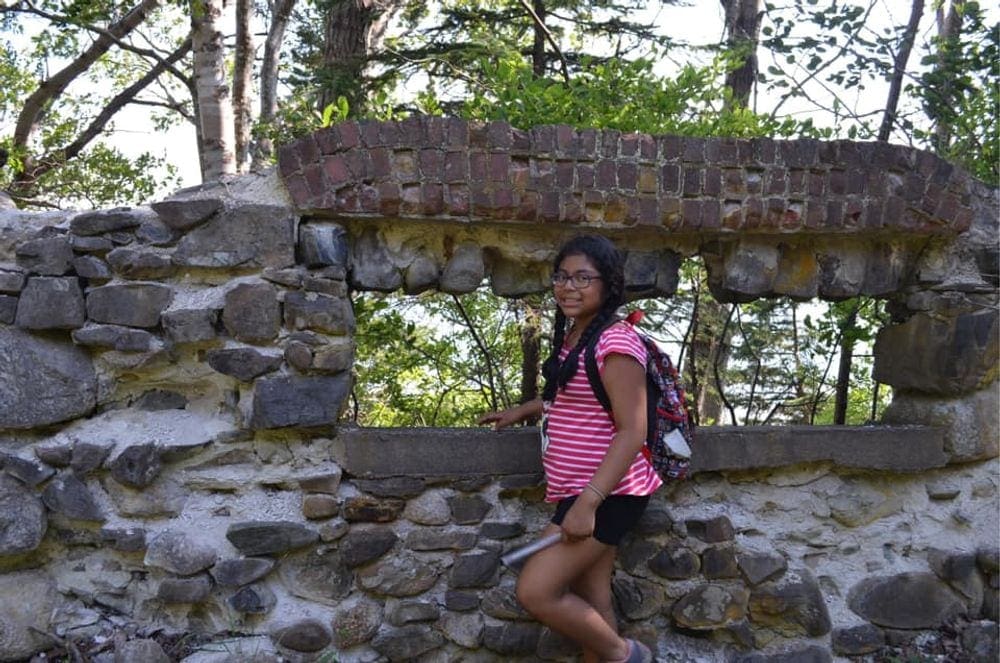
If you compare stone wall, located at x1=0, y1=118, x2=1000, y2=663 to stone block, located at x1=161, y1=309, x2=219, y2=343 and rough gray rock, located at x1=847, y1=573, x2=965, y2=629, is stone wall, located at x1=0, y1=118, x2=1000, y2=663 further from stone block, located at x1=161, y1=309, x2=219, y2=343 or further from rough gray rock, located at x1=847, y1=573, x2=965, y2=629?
rough gray rock, located at x1=847, y1=573, x2=965, y2=629

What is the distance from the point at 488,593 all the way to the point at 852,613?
135cm

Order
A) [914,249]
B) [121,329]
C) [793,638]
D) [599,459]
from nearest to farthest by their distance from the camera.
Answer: [599,459] < [121,329] < [793,638] < [914,249]

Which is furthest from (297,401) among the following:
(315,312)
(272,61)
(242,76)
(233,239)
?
(272,61)

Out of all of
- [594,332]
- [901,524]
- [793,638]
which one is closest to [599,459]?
[594,332]

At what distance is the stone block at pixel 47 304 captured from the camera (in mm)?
2744

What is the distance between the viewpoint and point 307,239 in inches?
110

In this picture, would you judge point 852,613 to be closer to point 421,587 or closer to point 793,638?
point 793,638

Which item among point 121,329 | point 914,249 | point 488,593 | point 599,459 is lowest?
point 488,593

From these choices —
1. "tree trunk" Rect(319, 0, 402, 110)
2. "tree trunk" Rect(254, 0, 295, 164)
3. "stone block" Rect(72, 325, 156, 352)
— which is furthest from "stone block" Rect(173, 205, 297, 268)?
"tree trunk" Rect(254, 0, 295, 164)

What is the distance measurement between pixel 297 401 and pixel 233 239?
55 centimetres

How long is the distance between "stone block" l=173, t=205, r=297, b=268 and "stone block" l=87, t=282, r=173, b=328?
137mm

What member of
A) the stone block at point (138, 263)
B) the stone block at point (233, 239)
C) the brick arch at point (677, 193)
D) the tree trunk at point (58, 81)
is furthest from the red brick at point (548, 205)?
the tree trunk at point (58, 81)

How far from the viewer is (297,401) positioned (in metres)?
2.76

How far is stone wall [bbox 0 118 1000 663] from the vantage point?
9.00 ft
